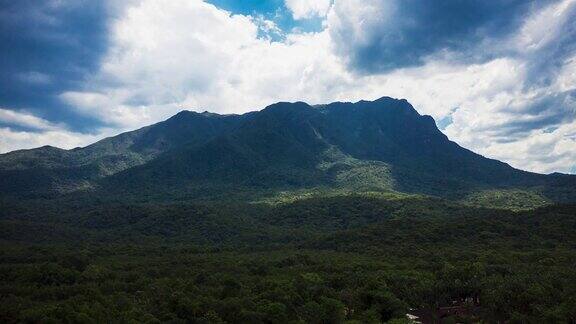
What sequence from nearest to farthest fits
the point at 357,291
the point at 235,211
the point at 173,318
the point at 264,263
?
the point at 173,318, the point at 357,291, the point at 264,263, the point at 235,211

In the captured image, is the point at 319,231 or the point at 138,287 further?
the point at 319,231

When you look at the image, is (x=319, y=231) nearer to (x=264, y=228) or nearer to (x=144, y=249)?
(x=264, y=228)

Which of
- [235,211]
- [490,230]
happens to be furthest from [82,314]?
[235,211]

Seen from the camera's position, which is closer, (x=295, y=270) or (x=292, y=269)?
(x=295, y=270)

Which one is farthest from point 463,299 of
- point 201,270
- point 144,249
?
point 144,249

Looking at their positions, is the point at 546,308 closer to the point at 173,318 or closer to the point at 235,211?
the point at 173,318

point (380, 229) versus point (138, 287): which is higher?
point (380, 229)

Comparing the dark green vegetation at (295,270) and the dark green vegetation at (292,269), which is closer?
the dark green vegetation at (295,270)

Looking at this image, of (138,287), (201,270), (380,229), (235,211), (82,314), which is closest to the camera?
(82,314)

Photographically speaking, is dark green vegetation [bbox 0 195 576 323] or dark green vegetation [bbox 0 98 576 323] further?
dark green vegetation [bbox 0 195 576 323]
